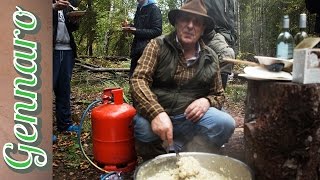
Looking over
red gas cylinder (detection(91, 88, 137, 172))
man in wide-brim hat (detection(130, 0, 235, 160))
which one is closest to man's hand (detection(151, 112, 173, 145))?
man in wide-brim hat (detection(130, 0, 235, 160))

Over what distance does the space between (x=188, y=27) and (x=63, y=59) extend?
193 cm

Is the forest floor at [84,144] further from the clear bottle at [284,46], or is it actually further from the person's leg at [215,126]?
the clear bottle at [284,46]

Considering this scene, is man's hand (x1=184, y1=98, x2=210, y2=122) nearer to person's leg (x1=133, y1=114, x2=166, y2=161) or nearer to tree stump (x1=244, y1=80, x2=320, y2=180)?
person's leg (x1=133, y1=114, x2=166, y2=161)

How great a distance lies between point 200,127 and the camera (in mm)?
2721

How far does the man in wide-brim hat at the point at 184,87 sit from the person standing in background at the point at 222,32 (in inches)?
29.6

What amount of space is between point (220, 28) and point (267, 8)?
15820 mm

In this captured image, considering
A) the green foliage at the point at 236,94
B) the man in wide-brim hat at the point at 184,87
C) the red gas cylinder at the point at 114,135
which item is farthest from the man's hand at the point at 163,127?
the green foliage at the point at 236,94

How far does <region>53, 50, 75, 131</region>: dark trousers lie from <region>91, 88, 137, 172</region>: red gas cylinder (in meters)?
1.37

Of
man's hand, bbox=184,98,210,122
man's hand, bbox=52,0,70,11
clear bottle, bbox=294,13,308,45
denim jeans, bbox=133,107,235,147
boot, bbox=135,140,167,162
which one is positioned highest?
man's hand, bbox=52,0,70,11

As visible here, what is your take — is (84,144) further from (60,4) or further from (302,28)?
(302,28)

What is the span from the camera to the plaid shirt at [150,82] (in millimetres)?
2545

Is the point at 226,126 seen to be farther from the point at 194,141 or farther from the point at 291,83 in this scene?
the point at 291,83

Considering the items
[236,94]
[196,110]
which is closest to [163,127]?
[196,110]

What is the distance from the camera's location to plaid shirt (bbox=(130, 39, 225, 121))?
8.35 ft
